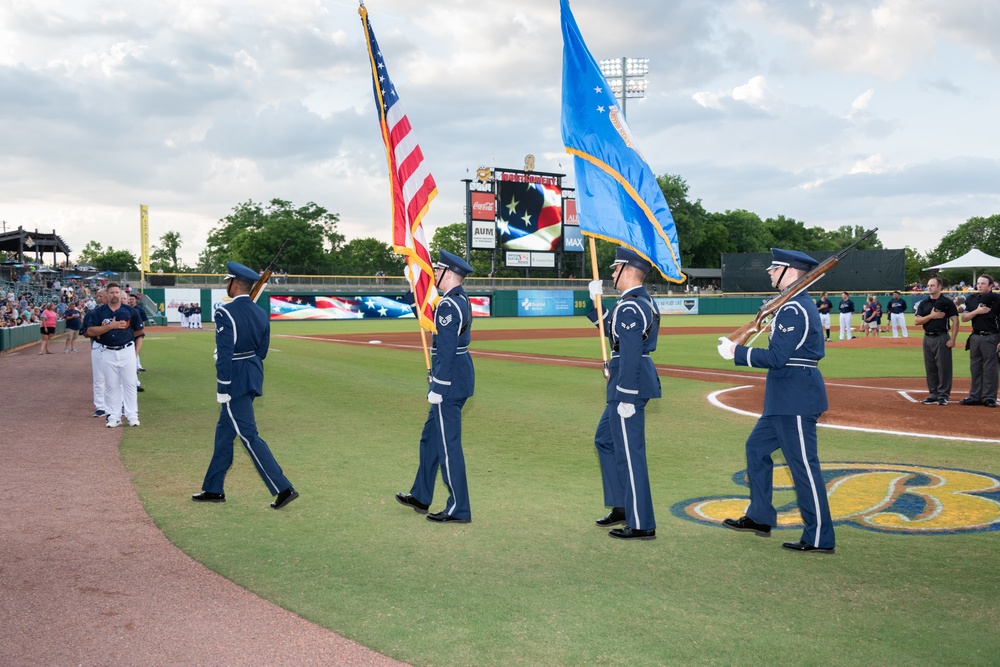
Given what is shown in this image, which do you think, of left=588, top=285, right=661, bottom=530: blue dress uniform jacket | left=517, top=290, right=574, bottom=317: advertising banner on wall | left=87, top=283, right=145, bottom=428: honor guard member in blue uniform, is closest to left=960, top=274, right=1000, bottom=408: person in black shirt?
left=588, top=285, right=661, bottom=530: blue dress uniform jacket

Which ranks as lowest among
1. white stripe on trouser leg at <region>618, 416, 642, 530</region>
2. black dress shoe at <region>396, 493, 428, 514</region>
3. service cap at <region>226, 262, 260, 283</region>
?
black dress shoe at <region>396, 493, 428, 514</region>

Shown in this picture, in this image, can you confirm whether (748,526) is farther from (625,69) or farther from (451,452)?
(625,69)

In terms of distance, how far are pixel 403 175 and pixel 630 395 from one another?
3105mm

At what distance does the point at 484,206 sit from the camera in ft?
190

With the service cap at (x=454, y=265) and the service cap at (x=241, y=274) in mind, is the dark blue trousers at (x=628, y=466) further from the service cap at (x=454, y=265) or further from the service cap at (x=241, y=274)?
the service cap at (x=241, y=274)

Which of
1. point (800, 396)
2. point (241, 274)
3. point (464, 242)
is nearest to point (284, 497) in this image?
point (241, 274)

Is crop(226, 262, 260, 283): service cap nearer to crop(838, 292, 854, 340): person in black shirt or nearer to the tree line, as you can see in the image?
crop(838, 292, 854, 340): person in black shirt

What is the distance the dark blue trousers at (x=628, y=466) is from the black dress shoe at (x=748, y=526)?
0.64m

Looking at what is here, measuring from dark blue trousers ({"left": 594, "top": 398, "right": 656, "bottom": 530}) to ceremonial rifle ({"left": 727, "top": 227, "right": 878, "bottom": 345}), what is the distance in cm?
89

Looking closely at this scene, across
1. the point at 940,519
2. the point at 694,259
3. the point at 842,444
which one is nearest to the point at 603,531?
the point at 940,519

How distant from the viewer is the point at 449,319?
19.9ft

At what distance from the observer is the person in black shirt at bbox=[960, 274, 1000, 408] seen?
40.4ft

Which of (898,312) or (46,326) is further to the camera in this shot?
(898,312)

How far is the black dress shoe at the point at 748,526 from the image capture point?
5855 millimetres
